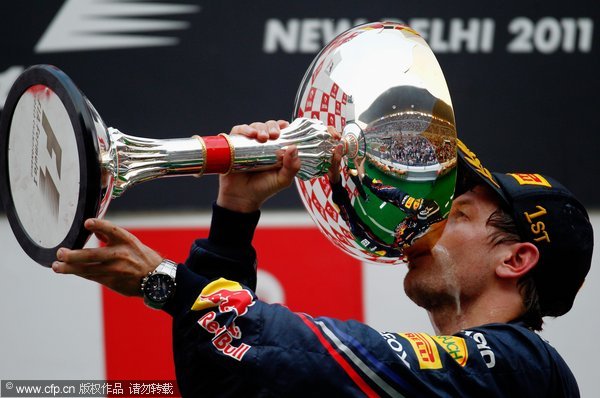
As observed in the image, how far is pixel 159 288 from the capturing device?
156 centimetres

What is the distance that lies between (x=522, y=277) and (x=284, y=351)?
1.96 feet

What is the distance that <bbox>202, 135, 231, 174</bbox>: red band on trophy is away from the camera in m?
1.57

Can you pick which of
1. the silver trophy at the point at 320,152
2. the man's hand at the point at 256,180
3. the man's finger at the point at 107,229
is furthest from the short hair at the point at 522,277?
the man's finger at the point at 107,229

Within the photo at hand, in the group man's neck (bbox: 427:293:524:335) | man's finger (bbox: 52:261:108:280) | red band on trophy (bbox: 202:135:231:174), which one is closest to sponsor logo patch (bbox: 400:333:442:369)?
man's neck (bbox: 427:293:524:335)

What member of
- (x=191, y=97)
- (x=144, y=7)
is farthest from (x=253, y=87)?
(x=144, y=7)

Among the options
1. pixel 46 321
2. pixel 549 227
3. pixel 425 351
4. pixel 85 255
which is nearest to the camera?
pixel 85 255

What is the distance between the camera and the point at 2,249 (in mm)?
2746

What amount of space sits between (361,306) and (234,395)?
121 cm

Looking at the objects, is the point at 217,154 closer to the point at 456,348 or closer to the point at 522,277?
the point at 456,348

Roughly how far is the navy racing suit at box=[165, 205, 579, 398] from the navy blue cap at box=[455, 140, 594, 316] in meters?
0.28

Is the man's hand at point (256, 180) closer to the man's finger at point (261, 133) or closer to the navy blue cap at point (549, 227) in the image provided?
the man's finger at point (261, 133)

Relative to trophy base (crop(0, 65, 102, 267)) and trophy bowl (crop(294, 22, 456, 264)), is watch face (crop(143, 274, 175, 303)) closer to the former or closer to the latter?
trophy base (crop(0, 65, 102, 267))

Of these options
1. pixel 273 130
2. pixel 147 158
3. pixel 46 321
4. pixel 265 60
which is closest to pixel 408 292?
pixel 273 130

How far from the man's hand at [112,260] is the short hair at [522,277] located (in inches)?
28.3
